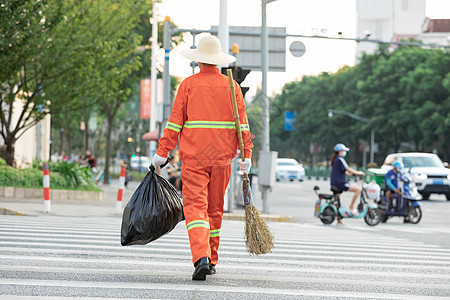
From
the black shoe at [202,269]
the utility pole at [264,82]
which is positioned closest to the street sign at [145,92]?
the utility pole at [264,82]

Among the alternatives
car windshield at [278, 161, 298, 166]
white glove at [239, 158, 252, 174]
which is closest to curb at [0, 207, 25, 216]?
white glove at [239, 158, 252, 174]

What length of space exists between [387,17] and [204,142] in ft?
608

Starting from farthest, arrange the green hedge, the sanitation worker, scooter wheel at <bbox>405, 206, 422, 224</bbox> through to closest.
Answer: the green hedge, scooter wheel at <bbox>405, 206, 422, 224</bbox>, the sanitation worker

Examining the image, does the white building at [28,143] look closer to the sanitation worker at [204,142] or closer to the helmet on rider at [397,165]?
the helmet on rider at [397,165]

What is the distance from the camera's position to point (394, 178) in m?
19.2

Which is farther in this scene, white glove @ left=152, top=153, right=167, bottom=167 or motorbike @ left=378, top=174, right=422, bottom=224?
motorbike @ left=378, top=174, right=422, bottom=224

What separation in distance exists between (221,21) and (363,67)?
193ft

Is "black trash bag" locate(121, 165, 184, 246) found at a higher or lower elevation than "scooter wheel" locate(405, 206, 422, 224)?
higher

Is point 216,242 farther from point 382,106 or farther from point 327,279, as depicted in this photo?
point 382,106

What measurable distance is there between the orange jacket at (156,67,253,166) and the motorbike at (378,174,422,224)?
12500 millimetres

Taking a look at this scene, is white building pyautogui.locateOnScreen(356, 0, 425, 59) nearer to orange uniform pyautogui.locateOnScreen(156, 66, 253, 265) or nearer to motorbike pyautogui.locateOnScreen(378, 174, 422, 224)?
motorbike pyautogui.locateOnScreen(378, 174, 422, 224)

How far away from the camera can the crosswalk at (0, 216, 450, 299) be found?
5.93m

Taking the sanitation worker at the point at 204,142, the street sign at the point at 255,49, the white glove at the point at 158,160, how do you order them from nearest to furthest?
1. the sanitation worker at the point at 204,142
2. the white glove at the point at 158,160
3. the street sign at the point at 255,49

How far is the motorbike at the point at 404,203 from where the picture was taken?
62.8 ft
